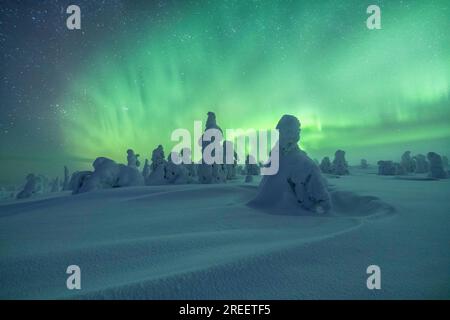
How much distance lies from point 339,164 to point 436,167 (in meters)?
16.2

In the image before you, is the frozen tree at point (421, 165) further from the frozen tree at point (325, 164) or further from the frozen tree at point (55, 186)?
the frozen tree at point (55, 186)

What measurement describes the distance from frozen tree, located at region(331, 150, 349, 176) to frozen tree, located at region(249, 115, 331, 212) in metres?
40.9

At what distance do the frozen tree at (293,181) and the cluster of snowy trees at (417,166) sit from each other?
34.1 metres

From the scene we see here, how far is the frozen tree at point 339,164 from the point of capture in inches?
1869

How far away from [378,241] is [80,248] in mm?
5937

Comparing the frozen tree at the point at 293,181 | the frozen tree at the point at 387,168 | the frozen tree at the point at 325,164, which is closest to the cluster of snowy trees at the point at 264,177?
the frozen tree at the point at 293,181

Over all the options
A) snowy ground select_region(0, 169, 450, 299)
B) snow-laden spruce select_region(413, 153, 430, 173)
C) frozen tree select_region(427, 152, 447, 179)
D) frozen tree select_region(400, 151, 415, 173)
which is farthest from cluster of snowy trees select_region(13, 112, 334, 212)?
snow-laden spruce select_region(413, 153, 430, 173)

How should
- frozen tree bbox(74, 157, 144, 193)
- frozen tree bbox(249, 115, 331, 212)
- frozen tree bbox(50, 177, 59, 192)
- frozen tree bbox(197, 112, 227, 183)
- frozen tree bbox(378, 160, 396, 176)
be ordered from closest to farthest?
frozen tree bbox(249, 115, 331, 212) < frozen tree bbox(74, 157, 144, 193) < frozen tree bbox(197, 112, 227, 183) < frozen tree bbox(378, 160, 396, 176) < frozen tree bbox(50, 177, 59, 192)

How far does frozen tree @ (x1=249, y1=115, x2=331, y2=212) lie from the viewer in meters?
9.73

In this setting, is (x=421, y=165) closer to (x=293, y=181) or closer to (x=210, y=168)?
(x=210, y=168)

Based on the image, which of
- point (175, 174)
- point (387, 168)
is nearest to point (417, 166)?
A: point (387, 168)

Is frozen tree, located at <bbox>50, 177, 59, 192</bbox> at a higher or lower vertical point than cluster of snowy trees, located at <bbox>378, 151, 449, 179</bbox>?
lower

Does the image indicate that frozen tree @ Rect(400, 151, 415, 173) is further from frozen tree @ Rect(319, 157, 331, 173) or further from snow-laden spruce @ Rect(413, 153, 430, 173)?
frozen tree @ Rect(319, 157, 331, 173)
